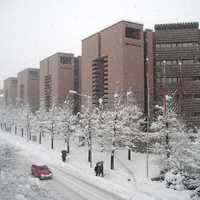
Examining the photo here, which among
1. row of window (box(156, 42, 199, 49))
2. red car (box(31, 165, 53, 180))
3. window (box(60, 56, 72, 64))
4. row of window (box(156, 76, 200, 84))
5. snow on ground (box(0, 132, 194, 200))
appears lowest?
snow on ground (box(0, 132, 194, 200))

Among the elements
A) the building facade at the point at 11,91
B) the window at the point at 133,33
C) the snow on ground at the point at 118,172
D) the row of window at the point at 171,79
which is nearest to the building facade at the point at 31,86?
the building facade at the point at 11,91

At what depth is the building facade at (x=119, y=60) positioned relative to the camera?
6462 cm

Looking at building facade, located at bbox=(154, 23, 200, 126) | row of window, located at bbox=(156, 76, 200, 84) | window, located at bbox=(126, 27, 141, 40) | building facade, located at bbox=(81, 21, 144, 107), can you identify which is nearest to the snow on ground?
building facade, located at bbox=(81, 21, 144, 107)

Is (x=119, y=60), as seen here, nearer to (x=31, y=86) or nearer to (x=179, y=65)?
(x=179, y=65)

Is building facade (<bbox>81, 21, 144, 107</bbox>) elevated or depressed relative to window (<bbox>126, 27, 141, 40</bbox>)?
depressed

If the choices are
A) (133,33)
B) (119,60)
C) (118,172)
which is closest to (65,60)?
(133,33)

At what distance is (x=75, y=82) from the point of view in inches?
4109

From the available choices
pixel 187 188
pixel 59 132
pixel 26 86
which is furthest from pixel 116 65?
pixel 26 86

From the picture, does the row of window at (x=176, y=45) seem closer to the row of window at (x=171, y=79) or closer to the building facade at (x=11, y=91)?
the row of window at (x=171, y=79)

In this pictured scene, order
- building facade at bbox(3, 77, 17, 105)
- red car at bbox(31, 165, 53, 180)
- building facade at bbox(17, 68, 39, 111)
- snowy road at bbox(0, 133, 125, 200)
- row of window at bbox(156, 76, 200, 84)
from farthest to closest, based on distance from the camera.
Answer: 1. building facade at bbox(3, 77, 17, 105)
2. building facade at bbox(17, 68, 39, 111)
3. row of window at bbox(156, 76, 200, 84)
4. red car at bbox(31, 165, 53, 180)
5. snowy road at bbox(0, 133, 125, 200)

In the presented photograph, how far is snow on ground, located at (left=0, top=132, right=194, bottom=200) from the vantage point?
2809 centimetres

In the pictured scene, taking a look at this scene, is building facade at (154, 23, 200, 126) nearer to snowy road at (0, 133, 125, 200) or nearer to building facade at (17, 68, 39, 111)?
snowy road at (0, 133, 125, 200)

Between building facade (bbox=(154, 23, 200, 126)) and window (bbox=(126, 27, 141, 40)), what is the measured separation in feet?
13.4

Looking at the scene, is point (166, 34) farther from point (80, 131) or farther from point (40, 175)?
point (40, 175)
